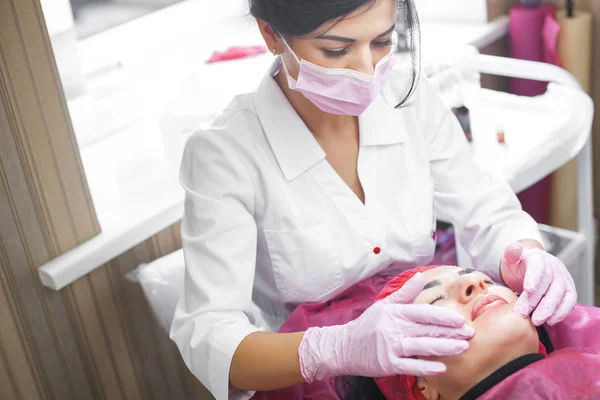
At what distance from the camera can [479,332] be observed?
1.27 metres

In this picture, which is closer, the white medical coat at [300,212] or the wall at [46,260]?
the white medical coat at [300,212]

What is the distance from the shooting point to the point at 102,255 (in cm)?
178

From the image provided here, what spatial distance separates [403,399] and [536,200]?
172 cm

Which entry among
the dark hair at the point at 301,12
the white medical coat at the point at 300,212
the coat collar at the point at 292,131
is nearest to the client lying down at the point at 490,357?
the white medical coat at the point at 300,212

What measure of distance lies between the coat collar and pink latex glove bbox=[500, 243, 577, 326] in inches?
16.2

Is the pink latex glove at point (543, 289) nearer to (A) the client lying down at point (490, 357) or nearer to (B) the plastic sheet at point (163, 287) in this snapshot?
(A) the client lying down at point (490, 357)

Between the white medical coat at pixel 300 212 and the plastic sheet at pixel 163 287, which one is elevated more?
the white medical coat at pixel 300 212

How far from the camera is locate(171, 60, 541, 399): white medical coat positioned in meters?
1.42

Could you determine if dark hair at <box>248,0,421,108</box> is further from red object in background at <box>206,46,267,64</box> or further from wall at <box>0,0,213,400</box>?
red object in background at <box>206,46,267,64</box>

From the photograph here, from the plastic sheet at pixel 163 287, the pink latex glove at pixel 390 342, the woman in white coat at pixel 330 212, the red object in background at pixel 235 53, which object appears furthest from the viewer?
the red object in background at pixel 235 53

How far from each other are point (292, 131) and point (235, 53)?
118cm

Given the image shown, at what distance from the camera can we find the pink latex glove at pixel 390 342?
1168 mm

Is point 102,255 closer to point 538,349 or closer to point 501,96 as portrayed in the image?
point 538,349

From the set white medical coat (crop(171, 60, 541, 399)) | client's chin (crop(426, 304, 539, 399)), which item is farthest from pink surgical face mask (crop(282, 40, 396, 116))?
client's chin (crop(426, 304, 539, 399))
